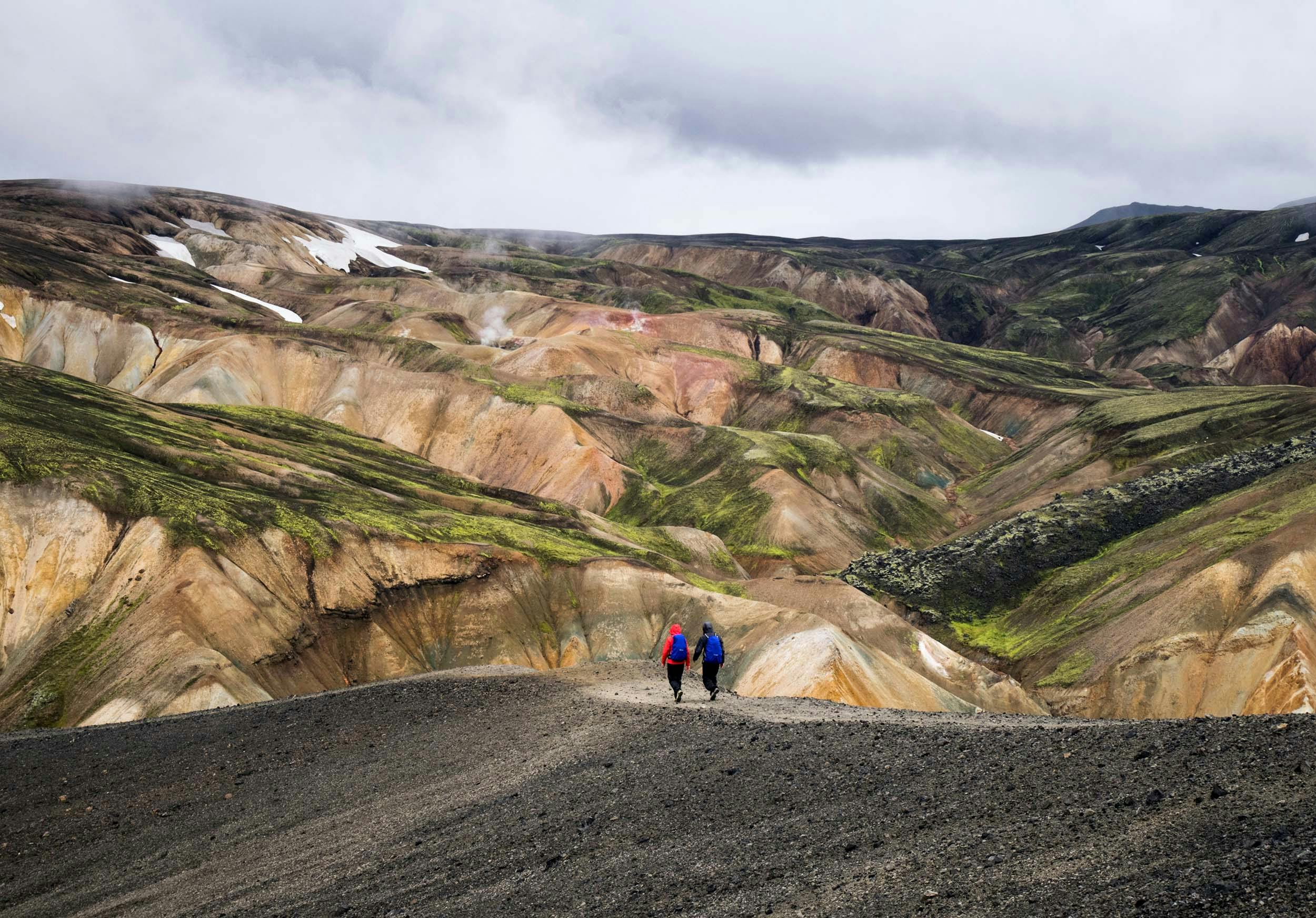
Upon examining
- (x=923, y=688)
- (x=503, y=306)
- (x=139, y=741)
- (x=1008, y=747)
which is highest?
(x=503, y=306)

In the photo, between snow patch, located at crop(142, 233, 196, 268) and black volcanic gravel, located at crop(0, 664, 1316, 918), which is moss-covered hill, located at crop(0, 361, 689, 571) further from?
snow patch, located at crop(142, 233, 196, 268)

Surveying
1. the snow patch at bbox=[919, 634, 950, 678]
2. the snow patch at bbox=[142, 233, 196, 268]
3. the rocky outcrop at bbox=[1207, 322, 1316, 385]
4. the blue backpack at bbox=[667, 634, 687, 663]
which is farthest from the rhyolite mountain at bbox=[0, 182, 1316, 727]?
the snow patch at bbox=[142, 233, 196, 268]

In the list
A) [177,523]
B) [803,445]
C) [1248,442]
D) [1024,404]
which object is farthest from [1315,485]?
[1024,404]

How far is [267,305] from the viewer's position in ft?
517

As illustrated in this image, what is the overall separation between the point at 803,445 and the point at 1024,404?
1889 inches

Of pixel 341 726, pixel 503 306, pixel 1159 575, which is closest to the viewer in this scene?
pixel 341 726

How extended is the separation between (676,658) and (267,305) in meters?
151

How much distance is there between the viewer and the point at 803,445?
10762cm

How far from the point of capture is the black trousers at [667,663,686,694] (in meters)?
23.0

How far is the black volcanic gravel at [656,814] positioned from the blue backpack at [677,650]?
1198mm

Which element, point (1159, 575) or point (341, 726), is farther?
point (1159, 575)

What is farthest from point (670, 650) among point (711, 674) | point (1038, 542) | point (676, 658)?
point (1038, 542)

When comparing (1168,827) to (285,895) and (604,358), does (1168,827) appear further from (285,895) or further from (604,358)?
(604,358)

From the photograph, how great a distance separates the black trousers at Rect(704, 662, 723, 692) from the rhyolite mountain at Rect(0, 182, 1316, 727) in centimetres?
1527
